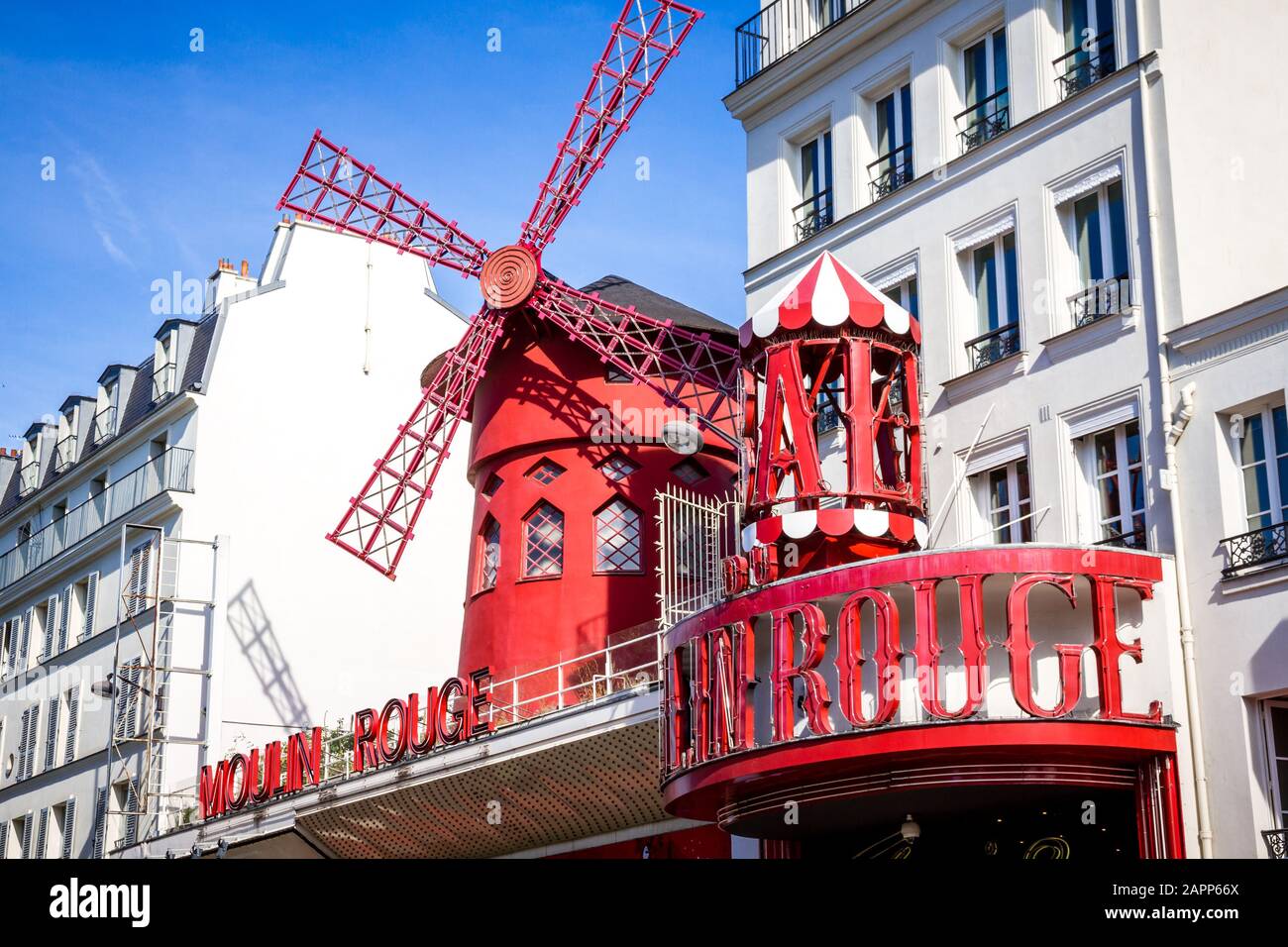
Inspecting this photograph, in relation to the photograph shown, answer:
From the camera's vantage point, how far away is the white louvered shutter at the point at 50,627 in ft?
108

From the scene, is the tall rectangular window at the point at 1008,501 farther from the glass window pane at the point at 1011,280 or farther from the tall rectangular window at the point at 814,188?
the tall rectangular window at the point at 814,188

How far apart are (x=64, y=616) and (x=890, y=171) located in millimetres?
19639

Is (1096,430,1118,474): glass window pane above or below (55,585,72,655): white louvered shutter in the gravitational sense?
below

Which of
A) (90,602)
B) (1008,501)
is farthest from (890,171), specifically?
(90,602)

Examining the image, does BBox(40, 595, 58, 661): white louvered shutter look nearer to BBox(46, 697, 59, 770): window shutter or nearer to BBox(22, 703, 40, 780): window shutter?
BBox(22, 703, 40, 780): window shutter

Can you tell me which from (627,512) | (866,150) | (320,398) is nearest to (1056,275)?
(866,150)

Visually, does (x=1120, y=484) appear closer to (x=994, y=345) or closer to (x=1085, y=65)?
(x=994, y=345)

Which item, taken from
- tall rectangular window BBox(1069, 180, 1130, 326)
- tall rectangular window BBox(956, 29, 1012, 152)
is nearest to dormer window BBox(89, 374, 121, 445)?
tall rectangular window BBox(956, 29, 1012, 152)

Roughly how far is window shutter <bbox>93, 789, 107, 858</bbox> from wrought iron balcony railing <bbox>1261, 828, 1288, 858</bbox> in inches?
766

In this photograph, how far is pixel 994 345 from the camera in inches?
642

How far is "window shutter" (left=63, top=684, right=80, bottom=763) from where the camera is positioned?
30.7 metres

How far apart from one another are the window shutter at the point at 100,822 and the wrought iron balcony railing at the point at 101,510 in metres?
4.51

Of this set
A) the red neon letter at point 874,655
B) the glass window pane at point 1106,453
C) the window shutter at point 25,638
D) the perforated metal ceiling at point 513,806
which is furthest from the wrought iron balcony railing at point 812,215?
the window shutter at point 25,638

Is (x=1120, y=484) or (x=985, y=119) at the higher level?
(x=985, y=119)
